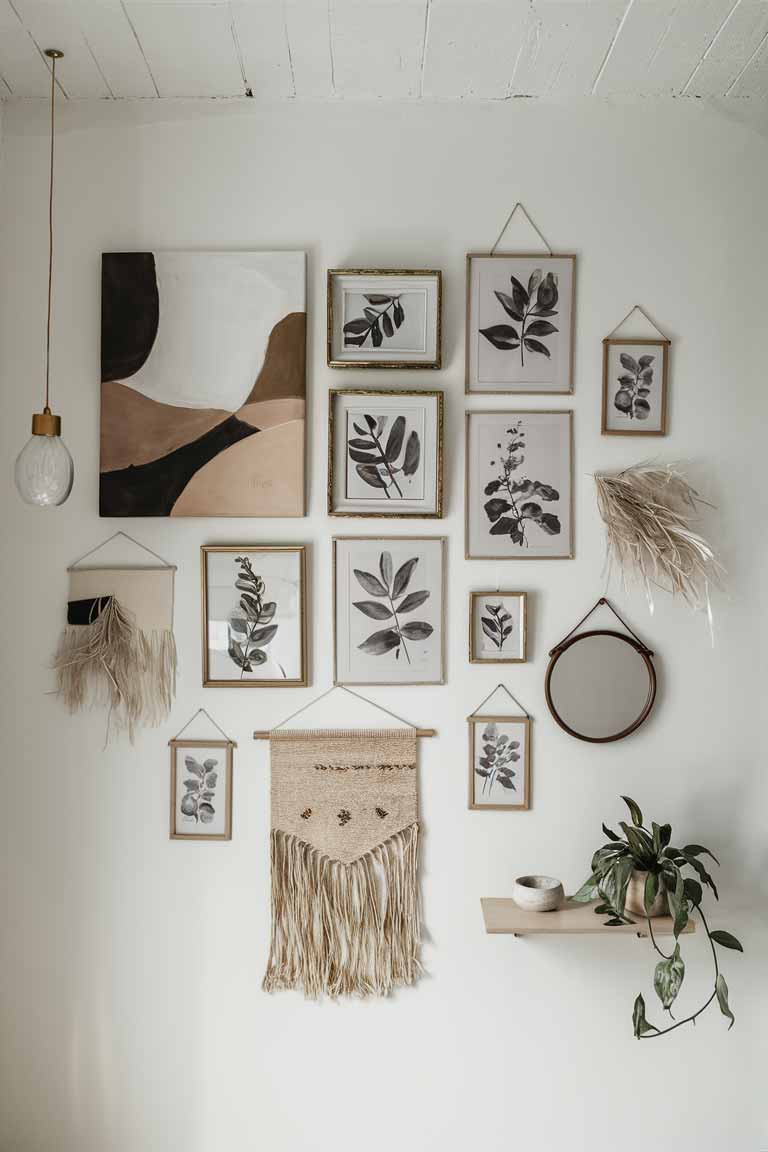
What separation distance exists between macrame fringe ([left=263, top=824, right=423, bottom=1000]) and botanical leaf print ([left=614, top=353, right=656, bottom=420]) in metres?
1.03

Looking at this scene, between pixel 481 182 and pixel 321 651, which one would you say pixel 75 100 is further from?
pixel 321 651

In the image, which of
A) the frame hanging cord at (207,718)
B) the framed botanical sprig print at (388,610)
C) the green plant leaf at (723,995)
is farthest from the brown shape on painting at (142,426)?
the green plant leaf at (723,995)

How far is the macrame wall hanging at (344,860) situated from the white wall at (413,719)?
5cm

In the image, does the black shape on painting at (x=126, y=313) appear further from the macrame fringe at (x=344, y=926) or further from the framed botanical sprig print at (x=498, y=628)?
the macrame fringe at (x=344, y=926)

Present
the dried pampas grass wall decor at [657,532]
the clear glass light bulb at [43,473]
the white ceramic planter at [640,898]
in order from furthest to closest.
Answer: the dried pampas grass wall decor at [657,532]
the white ceramic planter at [640,898]
the clear glass light bulb at [43,473]

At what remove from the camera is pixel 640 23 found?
176 centimetres

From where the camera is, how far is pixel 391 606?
6.52 feet

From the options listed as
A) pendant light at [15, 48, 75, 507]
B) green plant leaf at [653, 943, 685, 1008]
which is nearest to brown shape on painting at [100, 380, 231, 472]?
pendant light at [15, 48, 75, 507]

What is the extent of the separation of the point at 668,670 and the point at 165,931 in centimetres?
124

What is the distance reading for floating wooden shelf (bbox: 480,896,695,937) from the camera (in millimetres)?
1765

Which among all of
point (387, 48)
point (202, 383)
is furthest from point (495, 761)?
point (387, 48)

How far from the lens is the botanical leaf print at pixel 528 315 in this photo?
1990mm

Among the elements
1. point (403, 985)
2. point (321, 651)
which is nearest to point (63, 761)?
point (321, 651)

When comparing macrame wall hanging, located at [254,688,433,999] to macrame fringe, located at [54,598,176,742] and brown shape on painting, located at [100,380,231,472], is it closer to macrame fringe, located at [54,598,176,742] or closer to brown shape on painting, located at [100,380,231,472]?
macrame fringe, located at [54,598,176,742]
